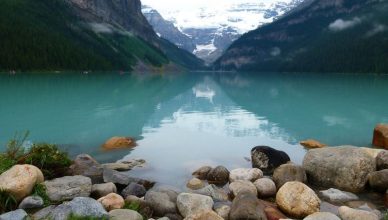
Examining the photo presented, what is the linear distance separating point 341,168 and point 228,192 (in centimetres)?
537

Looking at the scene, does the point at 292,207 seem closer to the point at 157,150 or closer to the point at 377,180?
the point at 377,180

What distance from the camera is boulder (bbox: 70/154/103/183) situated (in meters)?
19.1

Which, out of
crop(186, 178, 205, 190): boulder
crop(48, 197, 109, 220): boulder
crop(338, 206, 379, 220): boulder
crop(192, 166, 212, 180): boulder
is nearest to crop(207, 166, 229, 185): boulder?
crop(192, 166, 212, 180): boulder

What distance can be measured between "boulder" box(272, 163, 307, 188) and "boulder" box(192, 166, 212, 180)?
11.8 ft

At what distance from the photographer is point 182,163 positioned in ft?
81.1

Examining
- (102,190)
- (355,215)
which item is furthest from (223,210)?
(102,190)

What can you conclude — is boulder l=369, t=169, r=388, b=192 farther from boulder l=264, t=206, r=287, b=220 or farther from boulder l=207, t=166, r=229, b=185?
boulder l=207, t=166, r=229, b=185

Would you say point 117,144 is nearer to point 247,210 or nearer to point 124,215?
point 124,215

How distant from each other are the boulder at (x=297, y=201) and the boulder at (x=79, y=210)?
6.92 meters

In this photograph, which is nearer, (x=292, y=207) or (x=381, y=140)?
(x=292, y=207)

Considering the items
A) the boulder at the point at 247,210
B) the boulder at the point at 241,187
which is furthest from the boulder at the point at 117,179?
the boulder at the point at 247,210

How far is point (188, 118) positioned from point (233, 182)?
27.9 metres

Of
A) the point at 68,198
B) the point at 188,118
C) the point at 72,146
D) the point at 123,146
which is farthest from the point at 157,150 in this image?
the point at 188,118

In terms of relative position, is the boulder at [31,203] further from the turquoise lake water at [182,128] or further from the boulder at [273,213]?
the boulder at [273,213]
